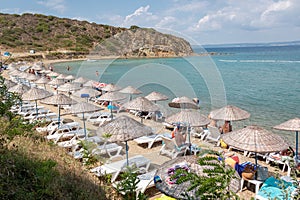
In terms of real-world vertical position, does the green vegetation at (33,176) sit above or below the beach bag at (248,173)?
above

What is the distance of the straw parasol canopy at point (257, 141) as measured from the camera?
5.52 m

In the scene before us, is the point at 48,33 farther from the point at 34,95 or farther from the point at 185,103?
the point at 185,103

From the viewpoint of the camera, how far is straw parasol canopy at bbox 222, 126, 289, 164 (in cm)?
552

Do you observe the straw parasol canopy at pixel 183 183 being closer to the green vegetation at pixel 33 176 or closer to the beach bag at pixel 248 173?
the green vegetation at pixel 33 176

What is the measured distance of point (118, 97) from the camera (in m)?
11.6

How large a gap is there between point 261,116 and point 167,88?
963 centimetres

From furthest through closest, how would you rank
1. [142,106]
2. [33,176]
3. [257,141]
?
[142,106], [257,141], [33,176]

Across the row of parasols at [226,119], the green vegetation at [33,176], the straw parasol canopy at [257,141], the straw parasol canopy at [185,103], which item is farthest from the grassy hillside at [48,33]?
the green vegetation at [33,176]

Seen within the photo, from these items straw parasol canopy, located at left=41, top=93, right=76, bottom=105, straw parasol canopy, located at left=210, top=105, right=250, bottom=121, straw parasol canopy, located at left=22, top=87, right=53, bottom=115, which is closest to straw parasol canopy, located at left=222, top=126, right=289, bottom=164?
straw parasol canopy, located at left=210, top=105, right=250, bottom=121

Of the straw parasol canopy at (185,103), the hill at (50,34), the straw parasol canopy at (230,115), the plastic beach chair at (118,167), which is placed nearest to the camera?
the plastic beach chair at (118,167)

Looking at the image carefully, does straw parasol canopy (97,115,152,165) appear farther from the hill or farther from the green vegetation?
the hill

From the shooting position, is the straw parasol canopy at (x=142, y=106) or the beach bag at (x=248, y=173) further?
the straw parasol canopy at (x=142, y=106)

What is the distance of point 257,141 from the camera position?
562 centimetres

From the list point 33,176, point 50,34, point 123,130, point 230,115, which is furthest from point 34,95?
point 50,34
